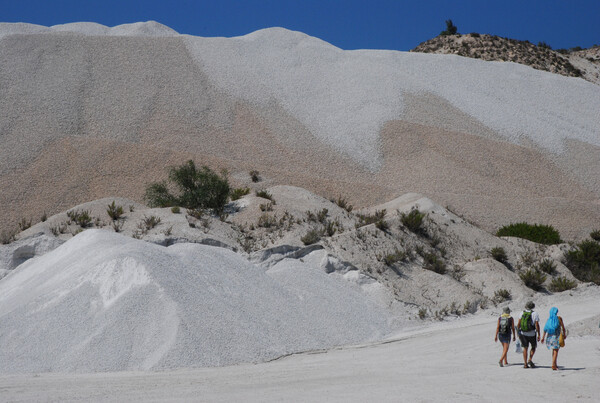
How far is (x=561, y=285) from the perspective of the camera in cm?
1515

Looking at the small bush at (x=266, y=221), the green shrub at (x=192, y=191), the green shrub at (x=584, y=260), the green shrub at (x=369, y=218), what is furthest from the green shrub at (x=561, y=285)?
Answer: the green shrub at (x=192, y=191)

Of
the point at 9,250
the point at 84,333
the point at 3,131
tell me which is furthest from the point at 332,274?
the point at 3,131

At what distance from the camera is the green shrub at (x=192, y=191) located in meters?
19.1

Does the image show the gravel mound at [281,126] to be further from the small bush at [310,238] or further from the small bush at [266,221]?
the small bush at [310,238]

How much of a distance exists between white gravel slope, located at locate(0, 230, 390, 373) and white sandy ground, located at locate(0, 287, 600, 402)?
0.55 m

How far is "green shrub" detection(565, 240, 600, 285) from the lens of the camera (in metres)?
16.7

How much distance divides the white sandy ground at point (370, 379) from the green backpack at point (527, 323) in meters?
0.51

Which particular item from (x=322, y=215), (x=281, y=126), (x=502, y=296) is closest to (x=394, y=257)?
(x=502, y=296)

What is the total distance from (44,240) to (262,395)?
10476mm

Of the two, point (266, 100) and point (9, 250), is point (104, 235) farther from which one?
point (266, 100)

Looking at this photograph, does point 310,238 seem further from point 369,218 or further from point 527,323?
point 527,323

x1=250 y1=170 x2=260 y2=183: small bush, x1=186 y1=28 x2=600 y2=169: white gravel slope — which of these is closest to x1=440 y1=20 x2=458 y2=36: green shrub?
x1=186 y1=28 x2=600 y2=169: white gravel slope

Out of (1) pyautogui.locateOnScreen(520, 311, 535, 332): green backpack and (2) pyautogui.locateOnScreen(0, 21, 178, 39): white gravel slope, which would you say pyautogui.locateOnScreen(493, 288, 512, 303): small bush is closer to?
(1) pyautogui.locateOnScreen(520, 311, 535, 332): green backpack

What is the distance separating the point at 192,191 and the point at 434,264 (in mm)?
7711
